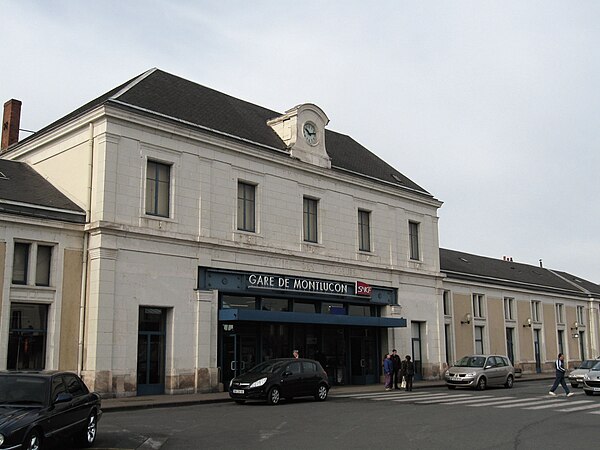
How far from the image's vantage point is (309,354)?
29.2m

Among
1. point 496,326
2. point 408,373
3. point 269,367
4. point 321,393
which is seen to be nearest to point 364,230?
point 408,373

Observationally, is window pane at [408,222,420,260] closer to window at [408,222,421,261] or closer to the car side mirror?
window at [408,222,421,261]

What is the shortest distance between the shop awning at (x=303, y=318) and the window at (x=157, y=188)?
4.42 meters

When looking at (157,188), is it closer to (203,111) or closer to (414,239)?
(203,111)

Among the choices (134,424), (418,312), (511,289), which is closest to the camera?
(134,424)

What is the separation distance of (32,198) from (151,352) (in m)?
6.53

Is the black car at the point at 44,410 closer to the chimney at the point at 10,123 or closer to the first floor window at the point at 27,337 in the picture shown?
the first floor window at the point at 27,337

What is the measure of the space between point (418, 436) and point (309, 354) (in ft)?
52.8

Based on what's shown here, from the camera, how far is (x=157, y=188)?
80.1 feet

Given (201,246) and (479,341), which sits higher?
(201,246)

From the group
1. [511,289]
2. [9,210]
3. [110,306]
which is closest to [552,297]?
[511,289]

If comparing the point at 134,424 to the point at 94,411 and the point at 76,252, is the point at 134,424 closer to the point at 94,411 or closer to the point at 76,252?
the point at 94,411

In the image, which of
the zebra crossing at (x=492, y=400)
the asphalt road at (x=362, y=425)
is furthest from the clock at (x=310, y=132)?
the asphalt road at (x=362, y=425)

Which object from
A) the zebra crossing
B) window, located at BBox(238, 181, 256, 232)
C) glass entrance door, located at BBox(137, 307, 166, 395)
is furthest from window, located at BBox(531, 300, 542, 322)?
glass entrance door, located at BBox(137, 307, 166, 395)
